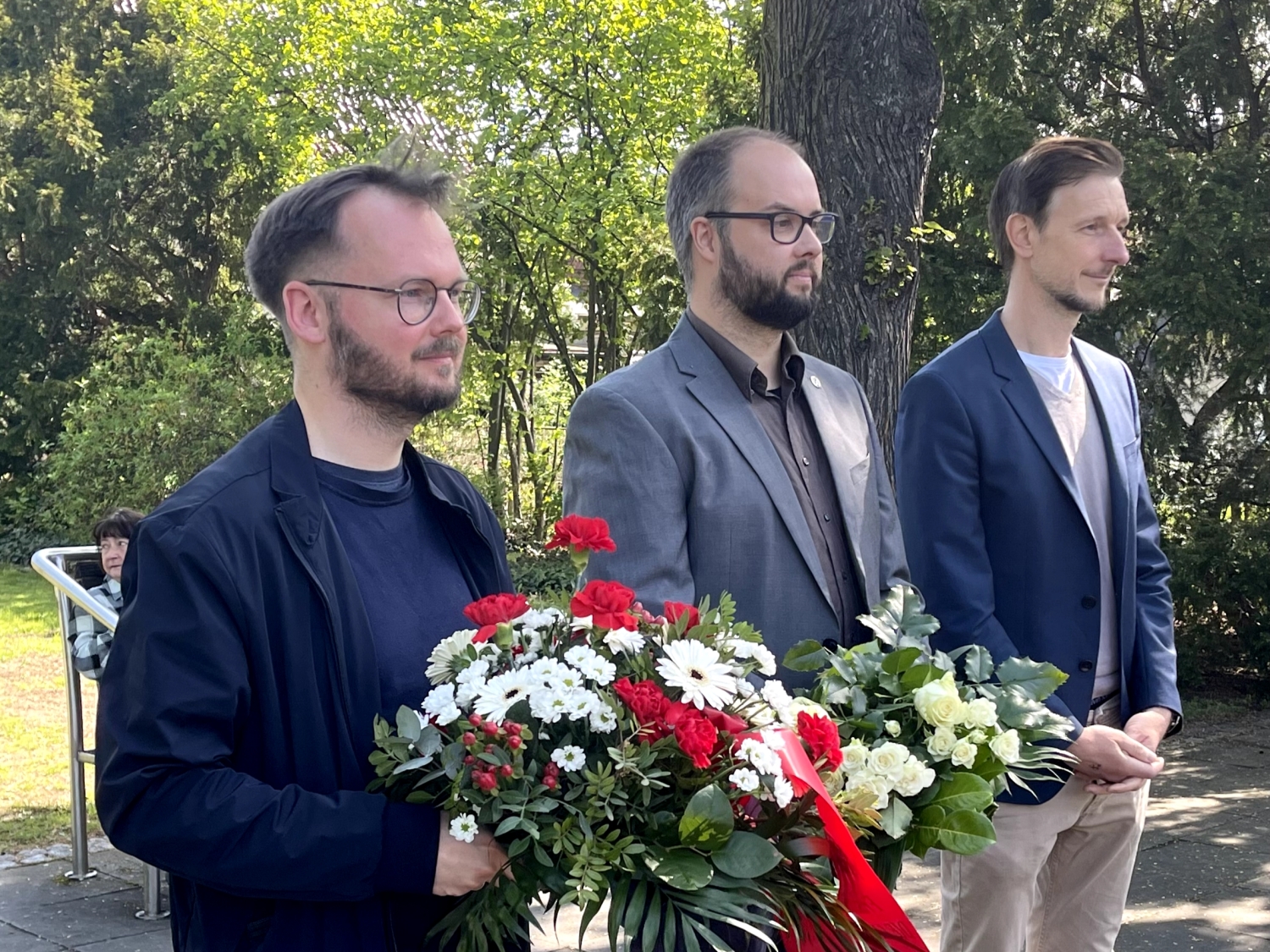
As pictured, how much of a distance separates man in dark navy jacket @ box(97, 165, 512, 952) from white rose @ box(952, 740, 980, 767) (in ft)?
2.58

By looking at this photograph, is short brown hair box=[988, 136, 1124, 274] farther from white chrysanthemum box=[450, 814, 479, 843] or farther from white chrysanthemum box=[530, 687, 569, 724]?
white chrysanthemum box=[450, 814, 479, 843]

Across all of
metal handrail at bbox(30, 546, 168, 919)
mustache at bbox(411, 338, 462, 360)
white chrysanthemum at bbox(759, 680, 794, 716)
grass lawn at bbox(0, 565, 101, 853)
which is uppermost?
mustache at bbox(411, 338, 462, 360)

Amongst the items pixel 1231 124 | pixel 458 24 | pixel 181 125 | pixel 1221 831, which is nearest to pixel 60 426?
pixel 181 125

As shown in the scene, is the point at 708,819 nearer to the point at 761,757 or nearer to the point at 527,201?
the point at 761,757

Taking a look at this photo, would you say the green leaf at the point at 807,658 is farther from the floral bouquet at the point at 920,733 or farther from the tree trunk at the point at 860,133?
the tree trunk at the point at 860,133

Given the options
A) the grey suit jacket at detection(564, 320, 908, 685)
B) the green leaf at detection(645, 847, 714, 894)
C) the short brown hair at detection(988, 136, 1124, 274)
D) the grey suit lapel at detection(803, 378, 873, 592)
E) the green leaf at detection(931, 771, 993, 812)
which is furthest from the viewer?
the short brown hair at detection(988, 136, 1124, 274)

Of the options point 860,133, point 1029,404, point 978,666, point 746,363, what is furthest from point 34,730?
point 978,666

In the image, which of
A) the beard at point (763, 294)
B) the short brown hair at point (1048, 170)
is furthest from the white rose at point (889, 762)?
the short brown hair at point (1048, 170)

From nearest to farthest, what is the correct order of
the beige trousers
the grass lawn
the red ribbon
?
the red ribbon
the beige trousers
the grass lawn

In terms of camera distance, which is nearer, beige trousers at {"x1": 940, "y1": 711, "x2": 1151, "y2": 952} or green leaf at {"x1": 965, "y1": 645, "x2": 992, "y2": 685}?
green leaf at {"x1": 965, "y1": 645, "x2": 992, "y2": 685}

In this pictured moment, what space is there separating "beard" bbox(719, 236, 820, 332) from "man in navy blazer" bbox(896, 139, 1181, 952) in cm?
56

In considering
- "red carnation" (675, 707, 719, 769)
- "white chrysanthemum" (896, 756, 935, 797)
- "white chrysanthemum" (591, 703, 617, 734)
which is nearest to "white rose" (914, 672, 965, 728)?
"white chrysanthemum" (896, 756, 935, 797)

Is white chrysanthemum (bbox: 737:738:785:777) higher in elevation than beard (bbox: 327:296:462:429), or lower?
lower

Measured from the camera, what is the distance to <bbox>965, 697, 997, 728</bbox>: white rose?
2.44 m
